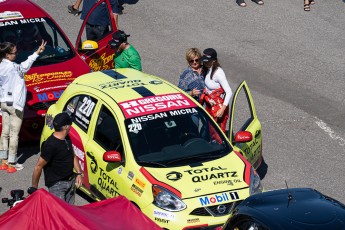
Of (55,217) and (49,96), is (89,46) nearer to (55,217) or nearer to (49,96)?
(49,96)

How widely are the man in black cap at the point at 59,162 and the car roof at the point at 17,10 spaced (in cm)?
483

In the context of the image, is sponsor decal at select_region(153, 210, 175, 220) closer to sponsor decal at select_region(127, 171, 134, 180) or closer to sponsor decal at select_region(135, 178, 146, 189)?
sponsor decal at select_region(135, 178, 146, 189)

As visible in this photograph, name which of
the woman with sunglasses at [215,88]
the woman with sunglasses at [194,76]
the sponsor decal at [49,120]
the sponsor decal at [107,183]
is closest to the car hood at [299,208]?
the sponsor decal at [107,183]

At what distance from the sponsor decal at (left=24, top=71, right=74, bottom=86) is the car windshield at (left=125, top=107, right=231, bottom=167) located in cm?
303

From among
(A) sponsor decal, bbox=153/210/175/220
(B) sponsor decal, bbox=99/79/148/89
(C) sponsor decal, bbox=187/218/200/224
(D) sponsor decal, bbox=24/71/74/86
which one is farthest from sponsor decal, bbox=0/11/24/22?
(C) sponsor decal, bbox=187/218/200/224

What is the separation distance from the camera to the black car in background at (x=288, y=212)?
834 centimetres

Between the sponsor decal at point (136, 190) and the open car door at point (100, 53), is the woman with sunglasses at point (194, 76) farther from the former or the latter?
the sponsor decal at point (136, 190)

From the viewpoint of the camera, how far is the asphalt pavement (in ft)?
43.8

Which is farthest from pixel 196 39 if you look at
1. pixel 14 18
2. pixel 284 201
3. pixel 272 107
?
pixel 284 201

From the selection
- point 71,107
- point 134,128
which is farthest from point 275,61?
point 134,128

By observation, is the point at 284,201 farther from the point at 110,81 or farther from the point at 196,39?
the point at 196,39

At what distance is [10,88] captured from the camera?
1266 cm

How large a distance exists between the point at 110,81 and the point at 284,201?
161 inches

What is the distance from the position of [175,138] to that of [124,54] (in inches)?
126
